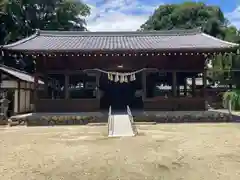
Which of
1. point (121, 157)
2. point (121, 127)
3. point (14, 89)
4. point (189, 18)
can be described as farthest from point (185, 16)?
point (121, 157)

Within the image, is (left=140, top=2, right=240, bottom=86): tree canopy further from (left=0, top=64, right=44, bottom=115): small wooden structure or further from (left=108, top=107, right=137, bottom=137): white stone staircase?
(left=108, top=107, right=137, bottom=137): white stone staircase

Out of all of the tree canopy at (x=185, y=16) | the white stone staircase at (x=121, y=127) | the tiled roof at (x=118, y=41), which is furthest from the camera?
the tree canopy at (x=185, y=16)

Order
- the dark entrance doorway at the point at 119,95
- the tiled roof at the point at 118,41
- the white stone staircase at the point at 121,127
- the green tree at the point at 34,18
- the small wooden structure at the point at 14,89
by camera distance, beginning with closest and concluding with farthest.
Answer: the white stone staircase at the point at 121,127
the tiled roof at the point at 118,41
the small wooden structure at the point at 14,89
the dark entrance doorway at the point at 119,95
the green tree at the point at 34,18

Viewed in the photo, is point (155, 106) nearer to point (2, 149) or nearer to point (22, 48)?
point (22, 48)

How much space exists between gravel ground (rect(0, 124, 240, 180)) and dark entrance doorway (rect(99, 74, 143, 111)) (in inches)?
341

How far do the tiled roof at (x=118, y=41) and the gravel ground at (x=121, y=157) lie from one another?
18.1ft

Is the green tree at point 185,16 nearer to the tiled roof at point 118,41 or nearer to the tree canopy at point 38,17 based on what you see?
the tree canopy at point 38,17

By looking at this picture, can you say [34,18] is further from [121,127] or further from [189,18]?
[121,127]

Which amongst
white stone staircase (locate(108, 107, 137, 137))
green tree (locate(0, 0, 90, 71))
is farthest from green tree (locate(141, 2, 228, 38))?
white stone staircase (locate(108, 107, 137, 137))

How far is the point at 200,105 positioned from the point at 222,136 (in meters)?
5.31

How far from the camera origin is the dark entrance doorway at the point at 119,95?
18234 millimetres

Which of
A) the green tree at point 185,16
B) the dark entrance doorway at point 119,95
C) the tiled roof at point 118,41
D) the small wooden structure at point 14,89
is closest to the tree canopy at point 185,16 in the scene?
the green tree at point 185,16

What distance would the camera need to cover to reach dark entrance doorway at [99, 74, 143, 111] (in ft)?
59.8

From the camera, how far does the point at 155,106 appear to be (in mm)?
14672
